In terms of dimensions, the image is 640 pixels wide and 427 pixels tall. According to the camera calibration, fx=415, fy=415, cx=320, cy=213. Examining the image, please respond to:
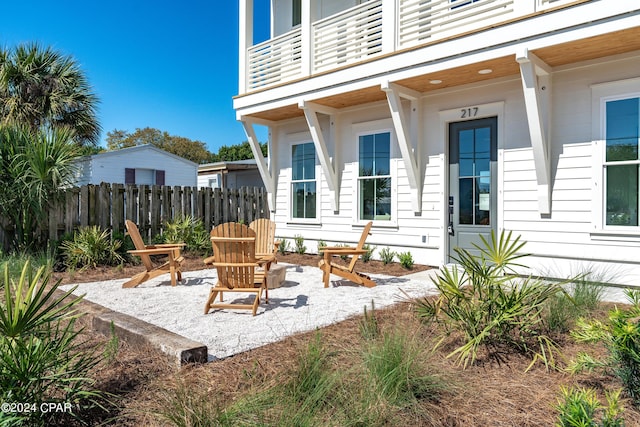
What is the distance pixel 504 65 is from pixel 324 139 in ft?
14.7

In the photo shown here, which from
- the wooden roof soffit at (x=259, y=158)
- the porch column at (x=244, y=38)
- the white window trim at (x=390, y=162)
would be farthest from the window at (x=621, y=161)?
the porch column at (x=244, y=38)

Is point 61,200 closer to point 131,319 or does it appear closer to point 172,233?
point 172,233

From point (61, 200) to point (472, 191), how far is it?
8053 millimetres

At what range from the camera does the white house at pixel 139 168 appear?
809 inches

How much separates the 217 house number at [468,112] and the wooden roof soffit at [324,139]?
3.05 m

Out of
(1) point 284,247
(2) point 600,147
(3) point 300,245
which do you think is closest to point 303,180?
(3) point 300,245

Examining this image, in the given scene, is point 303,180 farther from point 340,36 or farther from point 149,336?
point 149,336

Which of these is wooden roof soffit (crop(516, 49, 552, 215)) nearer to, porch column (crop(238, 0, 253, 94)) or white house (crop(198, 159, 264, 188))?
porch column (crop(238, 0, 253, 94))

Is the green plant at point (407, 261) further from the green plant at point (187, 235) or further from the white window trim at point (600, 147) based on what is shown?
the green plant at point (187, 235)

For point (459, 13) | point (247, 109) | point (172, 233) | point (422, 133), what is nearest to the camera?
point (459, 13)

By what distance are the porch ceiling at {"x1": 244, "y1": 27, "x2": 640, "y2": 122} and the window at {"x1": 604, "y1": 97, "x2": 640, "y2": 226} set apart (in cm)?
77

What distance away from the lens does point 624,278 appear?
19.4 feet

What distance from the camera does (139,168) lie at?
2197 cm

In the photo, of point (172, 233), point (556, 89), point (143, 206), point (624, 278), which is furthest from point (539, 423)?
point (143, 206)
